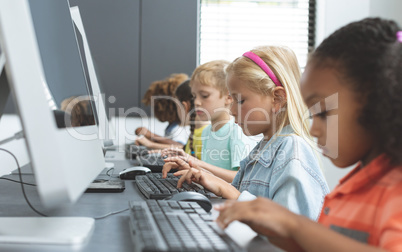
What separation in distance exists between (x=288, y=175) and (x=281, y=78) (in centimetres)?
37

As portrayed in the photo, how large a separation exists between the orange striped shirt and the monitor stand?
38cm

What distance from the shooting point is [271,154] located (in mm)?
1216

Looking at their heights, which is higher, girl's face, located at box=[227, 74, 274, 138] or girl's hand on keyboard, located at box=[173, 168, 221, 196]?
girl's face, located at box=[227, 74, 274, 138]

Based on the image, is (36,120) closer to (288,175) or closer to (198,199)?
(198,199)

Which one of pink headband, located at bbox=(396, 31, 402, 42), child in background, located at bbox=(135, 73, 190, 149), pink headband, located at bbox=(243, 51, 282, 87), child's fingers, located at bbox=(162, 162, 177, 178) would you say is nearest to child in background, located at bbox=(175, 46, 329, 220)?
pink headband, located at bbox=(243, 51, 282, 87)

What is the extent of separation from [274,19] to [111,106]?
5.09 ft

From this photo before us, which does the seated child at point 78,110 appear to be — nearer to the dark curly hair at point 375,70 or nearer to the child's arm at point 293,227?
the child's arm at point 293,227

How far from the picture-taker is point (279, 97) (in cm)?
131

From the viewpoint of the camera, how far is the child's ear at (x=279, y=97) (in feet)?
4.26

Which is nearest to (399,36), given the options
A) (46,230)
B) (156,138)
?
(46,230)

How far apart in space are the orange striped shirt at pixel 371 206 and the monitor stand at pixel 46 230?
38 centimetres

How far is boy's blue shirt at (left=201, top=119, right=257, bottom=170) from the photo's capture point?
71.1 inches

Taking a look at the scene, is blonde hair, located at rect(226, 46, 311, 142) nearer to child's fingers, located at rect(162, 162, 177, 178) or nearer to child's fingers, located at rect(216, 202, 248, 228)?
child's fingers, located at rect(162, 162, 177, 178)

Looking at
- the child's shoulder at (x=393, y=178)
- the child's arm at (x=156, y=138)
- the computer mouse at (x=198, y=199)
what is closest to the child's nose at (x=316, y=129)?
the child's shoulder at (x=393, y=178)
